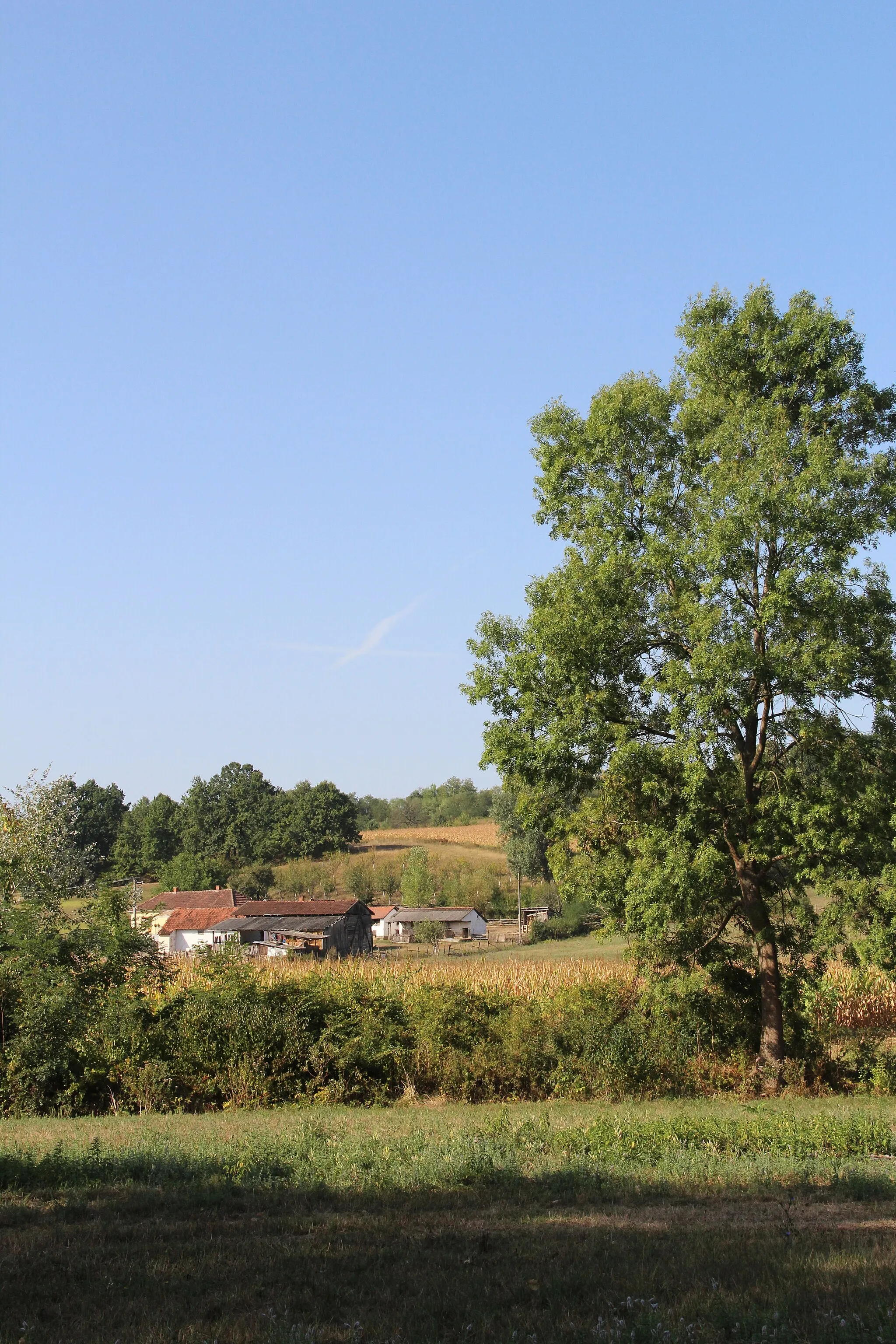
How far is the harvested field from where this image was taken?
4934 inches

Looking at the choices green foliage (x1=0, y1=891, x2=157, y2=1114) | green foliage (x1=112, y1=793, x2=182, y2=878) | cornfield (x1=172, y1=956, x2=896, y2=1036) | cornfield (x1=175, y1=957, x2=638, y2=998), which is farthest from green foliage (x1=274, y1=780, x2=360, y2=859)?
green foliage (x1=0, y1=891, x2=157, y2=1114)

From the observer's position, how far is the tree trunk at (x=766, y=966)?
67.3 feet

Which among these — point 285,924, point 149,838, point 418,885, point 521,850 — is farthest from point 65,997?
point 149,838

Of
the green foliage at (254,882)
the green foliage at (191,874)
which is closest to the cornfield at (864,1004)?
the green foliage at (254,882)

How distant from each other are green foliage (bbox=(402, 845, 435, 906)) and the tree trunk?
69.9 meters

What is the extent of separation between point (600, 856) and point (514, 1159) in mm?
10389

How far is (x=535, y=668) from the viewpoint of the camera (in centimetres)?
2062

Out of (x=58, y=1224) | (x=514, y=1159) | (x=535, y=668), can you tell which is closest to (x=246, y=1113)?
(x=514, y=1159)

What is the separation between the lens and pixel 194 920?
71.4m

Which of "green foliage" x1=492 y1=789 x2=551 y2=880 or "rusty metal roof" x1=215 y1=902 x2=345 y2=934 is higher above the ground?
"green foliage" x1=492 y1=789 x2=551 y2=880

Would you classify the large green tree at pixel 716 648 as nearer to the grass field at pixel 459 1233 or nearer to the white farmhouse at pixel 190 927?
the grass field at pixel 459 1233

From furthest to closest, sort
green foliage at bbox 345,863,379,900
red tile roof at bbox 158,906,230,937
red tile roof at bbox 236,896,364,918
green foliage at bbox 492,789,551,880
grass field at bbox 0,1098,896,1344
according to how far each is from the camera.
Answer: green foliage at bbox 345,863,379,900, green foliage at bbox 492,789,551,880, red tile roof at bbox 158,906,230,937, red tile roof at bbox 236,896,364,918, grass field at bbox 0,1098,896,1344

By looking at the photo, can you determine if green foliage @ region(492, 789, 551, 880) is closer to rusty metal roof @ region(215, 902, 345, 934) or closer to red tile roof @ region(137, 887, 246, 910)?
rusty metal roof @ region(215, 902, 345, 934)

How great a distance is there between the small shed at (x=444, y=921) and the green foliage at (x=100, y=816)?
49.8m
